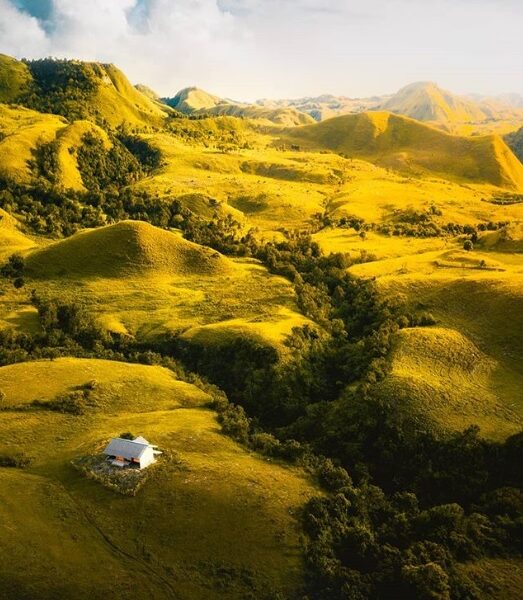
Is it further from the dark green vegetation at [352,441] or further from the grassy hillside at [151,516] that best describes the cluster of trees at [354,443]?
the grassy hillside at [151,516]

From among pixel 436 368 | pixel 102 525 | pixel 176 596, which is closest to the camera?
pixel 176 596

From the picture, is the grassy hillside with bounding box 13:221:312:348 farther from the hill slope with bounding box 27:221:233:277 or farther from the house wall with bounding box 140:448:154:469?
the house wall with bounding box 140:448:154:469

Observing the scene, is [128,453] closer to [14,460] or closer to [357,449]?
[14,460]

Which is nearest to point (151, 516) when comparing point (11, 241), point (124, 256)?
point (124, 256)

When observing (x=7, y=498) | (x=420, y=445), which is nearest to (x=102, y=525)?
(x=7, y=498)

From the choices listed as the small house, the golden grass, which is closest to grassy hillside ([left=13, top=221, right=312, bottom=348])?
the golden grass

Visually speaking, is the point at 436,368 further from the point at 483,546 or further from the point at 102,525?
the point at 102,525

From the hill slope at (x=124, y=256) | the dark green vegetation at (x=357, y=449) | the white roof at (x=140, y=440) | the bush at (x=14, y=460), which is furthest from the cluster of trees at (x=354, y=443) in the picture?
the white roof at (x=140, y=440)
